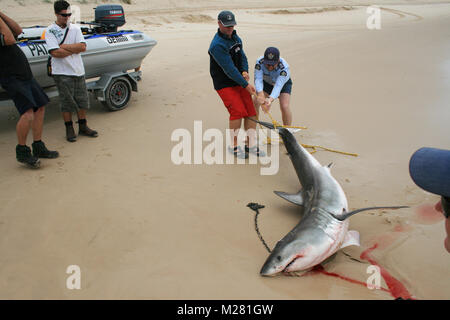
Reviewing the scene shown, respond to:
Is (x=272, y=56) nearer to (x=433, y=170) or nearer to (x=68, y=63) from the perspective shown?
(x=68, y=63)

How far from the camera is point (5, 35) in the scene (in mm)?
4172

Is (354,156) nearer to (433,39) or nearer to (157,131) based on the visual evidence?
(157,131)

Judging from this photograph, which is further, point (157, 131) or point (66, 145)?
point (157, 131)

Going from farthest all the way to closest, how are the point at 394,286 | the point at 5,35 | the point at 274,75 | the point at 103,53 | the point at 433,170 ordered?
the point at 103,53 < the point at 274,75 < the point at 5,35 < the point at 394,286 < the point at 433,170

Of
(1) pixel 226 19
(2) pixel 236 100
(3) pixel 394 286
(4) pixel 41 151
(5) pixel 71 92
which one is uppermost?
(1) pixel 226 19

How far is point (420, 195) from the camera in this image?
412cm

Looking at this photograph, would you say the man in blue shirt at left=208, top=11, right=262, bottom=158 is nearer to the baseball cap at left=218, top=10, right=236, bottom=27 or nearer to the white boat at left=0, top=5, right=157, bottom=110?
the baseball cap at left=218, top=10, right=236, bottom=27

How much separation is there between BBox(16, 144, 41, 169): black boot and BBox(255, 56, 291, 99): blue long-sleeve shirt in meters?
3.04

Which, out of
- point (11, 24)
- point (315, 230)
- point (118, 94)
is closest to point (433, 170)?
point (315, 230)

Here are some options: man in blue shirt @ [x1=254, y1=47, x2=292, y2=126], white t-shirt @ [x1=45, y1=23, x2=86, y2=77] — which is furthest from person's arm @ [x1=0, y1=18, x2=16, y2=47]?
man in blue shirt @ [x1=254, y1=47, x2=292, y2=126]

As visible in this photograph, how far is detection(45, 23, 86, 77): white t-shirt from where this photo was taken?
4.86 m

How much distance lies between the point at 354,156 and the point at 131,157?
10.3 feet

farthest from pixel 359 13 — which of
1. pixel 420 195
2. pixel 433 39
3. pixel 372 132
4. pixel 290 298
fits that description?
pixel 290 298

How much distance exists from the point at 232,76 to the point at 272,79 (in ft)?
3.29
